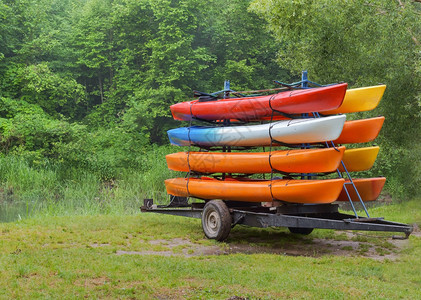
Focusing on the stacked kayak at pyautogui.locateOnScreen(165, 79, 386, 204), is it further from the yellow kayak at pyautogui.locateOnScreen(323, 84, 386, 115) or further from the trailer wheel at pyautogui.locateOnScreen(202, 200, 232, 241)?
the trailer wheel at pyautogui.locateOnScreen(202, 200, 232, 241)

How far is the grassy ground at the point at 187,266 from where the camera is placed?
5.41 metres

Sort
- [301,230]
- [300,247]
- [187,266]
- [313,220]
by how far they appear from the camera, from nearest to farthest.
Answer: [187,266]
[313,220]
[300,247]
[301,230]

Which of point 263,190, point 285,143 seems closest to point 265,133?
point 285,143

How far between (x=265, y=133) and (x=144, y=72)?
26.8m

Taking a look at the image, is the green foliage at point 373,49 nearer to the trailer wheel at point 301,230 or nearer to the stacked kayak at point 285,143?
the stacked kayak at point 285,143

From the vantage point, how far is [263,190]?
8.39 meters

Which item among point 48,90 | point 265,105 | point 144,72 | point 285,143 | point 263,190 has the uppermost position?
point 144,72

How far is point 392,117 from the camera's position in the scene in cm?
1245

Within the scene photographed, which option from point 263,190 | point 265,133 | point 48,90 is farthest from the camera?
point 48,90

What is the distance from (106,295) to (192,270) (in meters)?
1.35

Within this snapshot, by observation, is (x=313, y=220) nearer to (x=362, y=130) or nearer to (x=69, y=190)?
(x=362, y=130)

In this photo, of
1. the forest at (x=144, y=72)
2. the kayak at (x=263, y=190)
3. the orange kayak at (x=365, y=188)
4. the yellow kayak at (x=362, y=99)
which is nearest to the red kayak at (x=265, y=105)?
the yellow kayak at (x=362, y=99)

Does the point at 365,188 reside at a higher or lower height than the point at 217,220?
higher

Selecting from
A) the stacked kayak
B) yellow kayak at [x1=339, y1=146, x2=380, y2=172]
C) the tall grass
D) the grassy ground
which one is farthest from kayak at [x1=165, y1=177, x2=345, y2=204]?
the tall grass
